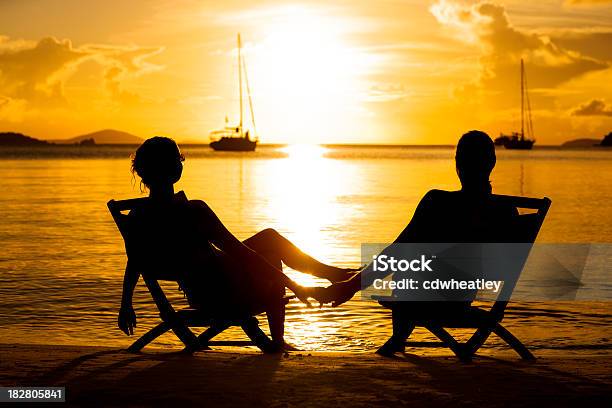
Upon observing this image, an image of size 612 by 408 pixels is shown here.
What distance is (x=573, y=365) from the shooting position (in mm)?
5219

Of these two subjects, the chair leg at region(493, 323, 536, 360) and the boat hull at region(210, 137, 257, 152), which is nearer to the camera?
the chair leg at region(493, 323, 536, 360)

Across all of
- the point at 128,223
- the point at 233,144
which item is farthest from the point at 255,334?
the point at 233,144

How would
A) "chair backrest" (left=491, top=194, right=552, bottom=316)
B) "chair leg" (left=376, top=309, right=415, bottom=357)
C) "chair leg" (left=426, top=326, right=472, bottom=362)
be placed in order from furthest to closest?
"chair leg" (left=376, top=309, right=415, bottom=357), "chair leg" (left=426, top=326, right=472, bottom=362), "chair backrest" (left=491, top=194, right=552, bottom=316)

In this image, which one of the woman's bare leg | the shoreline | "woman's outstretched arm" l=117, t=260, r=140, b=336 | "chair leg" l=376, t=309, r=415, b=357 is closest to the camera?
the shoreline

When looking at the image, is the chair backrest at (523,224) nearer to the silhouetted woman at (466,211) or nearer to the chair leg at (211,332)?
the silhouetted woman at (466,211)

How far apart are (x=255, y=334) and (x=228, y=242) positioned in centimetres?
69

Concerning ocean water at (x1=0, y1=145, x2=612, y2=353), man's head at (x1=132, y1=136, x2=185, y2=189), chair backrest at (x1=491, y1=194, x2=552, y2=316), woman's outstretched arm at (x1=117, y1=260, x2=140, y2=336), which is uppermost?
man's head at (x1=132, y1=136, x2=185, y2=189)

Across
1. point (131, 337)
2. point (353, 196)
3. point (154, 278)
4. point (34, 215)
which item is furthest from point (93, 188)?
point (154, 278)

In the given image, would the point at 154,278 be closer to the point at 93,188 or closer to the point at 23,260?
the point at 23,260

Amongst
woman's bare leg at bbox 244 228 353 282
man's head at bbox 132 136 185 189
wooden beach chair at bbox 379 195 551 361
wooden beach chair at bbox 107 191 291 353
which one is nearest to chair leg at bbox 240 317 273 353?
wooden beach chair at bbox 107 191 291 353

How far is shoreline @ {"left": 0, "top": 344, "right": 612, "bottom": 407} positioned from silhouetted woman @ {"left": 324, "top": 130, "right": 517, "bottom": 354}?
0.67m

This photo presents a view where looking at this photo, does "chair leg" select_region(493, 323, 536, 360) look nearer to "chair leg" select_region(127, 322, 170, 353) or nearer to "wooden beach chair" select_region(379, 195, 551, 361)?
"wooden beach chair" select_region(379, 195, 551, 361)

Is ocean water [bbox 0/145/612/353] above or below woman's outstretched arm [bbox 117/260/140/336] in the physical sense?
below

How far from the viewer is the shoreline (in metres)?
4.30
